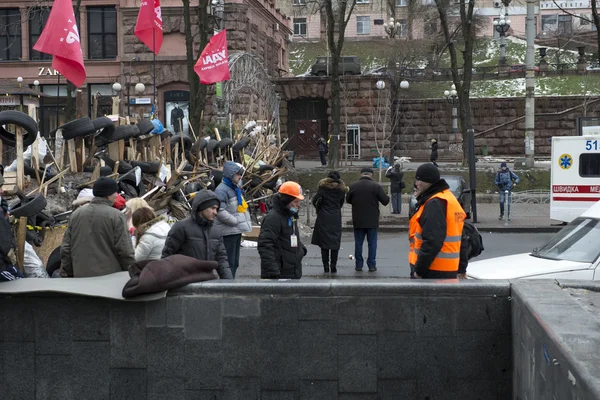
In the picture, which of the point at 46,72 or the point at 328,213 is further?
the point at 46,72

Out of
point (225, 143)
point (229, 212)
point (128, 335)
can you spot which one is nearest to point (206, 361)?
point (128, 335)

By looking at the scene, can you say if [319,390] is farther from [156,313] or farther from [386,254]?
[386,254]

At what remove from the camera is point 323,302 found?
638 centimetres

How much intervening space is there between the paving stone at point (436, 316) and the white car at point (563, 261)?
2650mm

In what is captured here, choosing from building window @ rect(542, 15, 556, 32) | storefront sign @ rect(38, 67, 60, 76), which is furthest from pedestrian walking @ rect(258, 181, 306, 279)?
building window @ rect(542, 15, 556, 32)

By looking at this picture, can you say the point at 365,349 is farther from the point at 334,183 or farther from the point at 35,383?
the point at 334,183

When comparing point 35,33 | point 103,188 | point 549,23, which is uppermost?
point 549,23

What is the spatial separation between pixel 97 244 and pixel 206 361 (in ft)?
5.70

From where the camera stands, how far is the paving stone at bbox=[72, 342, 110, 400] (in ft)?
21.7

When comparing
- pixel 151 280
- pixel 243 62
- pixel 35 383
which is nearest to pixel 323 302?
pixel 151 280

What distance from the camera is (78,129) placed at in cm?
1474

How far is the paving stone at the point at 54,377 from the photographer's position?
6.67 metres

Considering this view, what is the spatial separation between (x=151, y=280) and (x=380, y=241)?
49.9ft

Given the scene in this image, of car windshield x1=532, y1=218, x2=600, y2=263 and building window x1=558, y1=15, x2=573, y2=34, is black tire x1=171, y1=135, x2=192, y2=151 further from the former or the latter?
building window x1=558, y1=15, x2=573, y2=34
